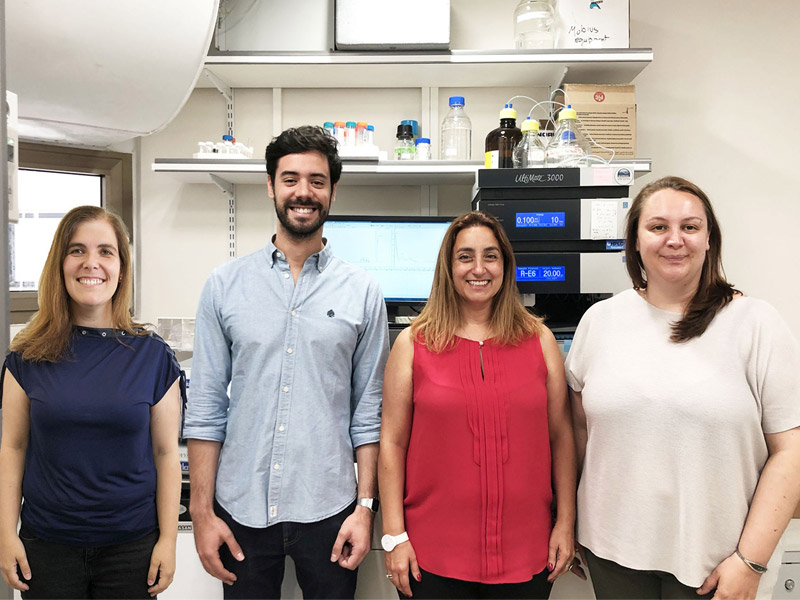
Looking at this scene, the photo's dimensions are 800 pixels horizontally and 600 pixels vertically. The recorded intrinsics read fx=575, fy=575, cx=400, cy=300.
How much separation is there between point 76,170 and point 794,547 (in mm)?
2558

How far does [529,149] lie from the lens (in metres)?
1.84

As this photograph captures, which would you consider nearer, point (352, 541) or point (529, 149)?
point (352, 541)

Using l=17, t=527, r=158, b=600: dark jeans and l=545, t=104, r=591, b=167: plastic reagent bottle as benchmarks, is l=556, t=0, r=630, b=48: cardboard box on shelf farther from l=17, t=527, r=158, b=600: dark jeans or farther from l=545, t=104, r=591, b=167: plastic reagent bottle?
l=17, t=527, r=158, b=600: dark jeans

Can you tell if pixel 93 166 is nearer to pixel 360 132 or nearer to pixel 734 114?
pixel 360 132

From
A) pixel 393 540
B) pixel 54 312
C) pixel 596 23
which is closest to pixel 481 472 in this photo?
pixel 393 540

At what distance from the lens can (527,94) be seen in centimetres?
223

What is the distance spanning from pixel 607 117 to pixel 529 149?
0.99 ft

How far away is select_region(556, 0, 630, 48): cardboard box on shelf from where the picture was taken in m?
1.89

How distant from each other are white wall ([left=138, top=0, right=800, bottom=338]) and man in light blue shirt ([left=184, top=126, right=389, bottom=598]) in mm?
1068

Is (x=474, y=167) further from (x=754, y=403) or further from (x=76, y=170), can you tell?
(x=76, y=170)

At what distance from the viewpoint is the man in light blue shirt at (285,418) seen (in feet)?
3.86

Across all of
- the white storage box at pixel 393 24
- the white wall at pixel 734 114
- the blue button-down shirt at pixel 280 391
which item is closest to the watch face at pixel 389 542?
the blue button-down shirt at pixel 280 391

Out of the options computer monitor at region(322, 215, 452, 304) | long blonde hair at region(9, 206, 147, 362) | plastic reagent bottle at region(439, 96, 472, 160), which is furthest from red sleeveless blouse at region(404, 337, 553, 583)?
plastic reagent bottle at region(439, 96, 472, 160)

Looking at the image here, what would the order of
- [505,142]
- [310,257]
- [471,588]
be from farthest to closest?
[505,142]
[310,257]
[471,588]
